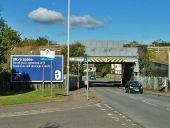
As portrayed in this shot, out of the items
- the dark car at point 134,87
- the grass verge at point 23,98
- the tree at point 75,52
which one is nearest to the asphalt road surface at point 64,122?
the grass verge at point 23,98

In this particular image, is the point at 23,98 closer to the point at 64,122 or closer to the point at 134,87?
the point at 64,122

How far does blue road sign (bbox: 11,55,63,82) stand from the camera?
47.8 meters

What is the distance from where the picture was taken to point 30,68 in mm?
48281

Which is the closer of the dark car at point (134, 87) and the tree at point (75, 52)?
the dark car at point (134, 87)

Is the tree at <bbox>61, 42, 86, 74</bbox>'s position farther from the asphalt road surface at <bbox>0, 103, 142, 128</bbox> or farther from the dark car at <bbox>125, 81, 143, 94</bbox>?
the asphalt road surface at <bbox>0, 103, 142, 128</bbox>

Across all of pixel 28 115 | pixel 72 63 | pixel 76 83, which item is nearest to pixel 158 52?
pixel 72 63

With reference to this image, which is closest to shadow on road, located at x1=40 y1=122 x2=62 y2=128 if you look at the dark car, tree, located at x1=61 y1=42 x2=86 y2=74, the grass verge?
the grass verge

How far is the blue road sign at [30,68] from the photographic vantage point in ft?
157

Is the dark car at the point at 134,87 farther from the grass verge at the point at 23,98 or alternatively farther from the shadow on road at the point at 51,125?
the shadow on road at the point at 51,125

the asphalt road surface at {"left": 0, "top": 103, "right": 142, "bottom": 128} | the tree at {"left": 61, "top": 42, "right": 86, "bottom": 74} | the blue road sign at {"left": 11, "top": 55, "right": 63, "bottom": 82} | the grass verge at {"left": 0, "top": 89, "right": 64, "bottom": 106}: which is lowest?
the asphalt road surface at {"left": 0, "top": 103, "right": 142, "bottom": 128}

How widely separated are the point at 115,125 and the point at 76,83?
2047 inches

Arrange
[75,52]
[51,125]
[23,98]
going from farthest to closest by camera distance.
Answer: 1. [75,52]
2. [23,98]
3. [51,125]

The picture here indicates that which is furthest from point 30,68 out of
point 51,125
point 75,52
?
point 75,52

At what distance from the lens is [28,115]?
2064 centimetres
